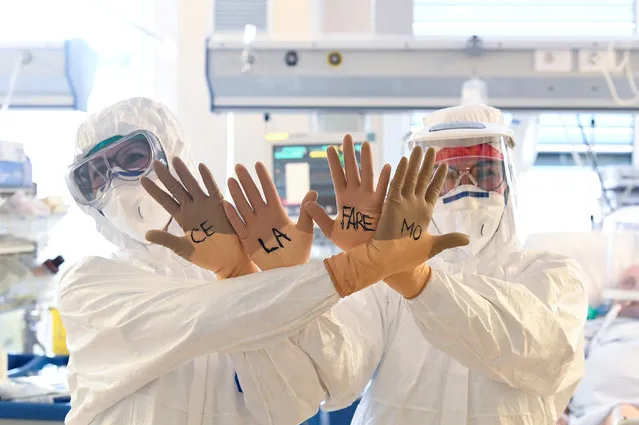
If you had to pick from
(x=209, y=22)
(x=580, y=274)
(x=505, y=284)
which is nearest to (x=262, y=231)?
(x=505, y=284)

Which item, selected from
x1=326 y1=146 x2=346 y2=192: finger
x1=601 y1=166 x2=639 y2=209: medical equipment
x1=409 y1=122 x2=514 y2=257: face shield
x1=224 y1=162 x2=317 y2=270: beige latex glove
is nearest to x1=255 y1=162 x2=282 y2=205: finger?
x1=224 y1=162 x2=317 y2=270: beige latex glove

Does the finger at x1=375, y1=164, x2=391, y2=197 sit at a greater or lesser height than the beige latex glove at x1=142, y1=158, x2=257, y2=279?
greater

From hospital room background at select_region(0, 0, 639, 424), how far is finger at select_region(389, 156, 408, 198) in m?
0.66

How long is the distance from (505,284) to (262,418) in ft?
1.86

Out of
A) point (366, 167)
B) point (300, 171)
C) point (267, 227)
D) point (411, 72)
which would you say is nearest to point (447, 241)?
point (366, 167)

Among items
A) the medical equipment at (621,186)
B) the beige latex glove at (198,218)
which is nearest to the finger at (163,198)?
the beige latex glove at (198,218)

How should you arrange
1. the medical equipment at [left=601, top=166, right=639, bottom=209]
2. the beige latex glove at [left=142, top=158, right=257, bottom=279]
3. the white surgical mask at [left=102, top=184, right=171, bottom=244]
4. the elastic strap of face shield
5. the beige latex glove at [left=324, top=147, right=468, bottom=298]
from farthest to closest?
the medical equipment at [left=601, top=166, right=639, bottom=209], the elastic strap of face shield, the white surgical mask at [left=102, top=184, right=171, bottom=244], the beige latex glove at [left=142, top=158, right=257, bottom=279], the beige latex glove at [left=324, top=147, right=468, bottom=298]

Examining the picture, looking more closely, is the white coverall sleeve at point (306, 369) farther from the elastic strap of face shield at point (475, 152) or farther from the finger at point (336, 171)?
the elastic strap of face shield at point (475, 152)

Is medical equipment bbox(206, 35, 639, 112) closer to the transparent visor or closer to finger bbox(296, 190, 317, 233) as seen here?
the transparent visor

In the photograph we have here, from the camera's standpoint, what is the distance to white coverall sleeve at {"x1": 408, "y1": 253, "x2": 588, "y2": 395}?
144 cm

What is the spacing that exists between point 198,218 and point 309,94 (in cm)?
130


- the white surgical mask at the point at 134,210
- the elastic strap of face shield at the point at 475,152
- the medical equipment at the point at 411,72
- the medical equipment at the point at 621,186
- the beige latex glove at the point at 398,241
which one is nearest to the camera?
the beige latex glove at the point at 398,241

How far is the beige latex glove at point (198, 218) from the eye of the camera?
1445 millimetres

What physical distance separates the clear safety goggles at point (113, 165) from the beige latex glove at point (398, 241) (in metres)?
0.57
